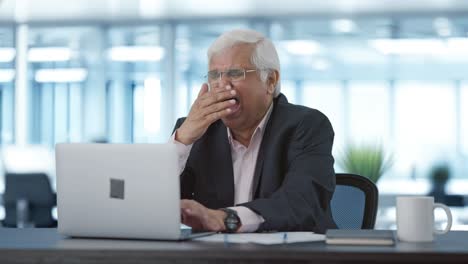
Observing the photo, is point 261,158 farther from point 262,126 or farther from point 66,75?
point 66,75

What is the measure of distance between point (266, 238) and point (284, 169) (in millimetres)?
591

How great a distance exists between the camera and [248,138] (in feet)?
8.74

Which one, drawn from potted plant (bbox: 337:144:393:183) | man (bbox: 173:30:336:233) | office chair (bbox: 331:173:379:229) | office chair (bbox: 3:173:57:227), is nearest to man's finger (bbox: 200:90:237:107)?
man (bbox: 173:30:336:233)

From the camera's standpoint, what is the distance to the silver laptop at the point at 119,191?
6.19 feet

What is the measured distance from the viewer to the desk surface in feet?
5.35

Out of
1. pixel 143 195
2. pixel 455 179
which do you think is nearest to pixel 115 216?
pixel 143 195

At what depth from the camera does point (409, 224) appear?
1.93 metres

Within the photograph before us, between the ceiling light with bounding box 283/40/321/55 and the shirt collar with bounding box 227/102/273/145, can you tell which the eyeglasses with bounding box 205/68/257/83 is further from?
the ceiling light with bounding box 283/40/321/55

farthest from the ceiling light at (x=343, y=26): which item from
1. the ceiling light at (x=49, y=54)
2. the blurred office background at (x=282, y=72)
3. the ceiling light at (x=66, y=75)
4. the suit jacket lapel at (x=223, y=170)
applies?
the suit jacket lapel at (x=223, y=170)

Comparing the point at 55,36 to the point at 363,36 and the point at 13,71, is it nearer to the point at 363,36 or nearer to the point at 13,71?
the point at 13,71

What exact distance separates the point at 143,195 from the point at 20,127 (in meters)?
7.25

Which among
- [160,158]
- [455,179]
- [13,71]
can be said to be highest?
[13,71]

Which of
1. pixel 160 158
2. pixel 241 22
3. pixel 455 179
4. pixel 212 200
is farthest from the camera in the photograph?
pixel 241 22

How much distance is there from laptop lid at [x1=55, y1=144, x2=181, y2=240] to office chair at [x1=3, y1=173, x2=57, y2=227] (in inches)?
217
